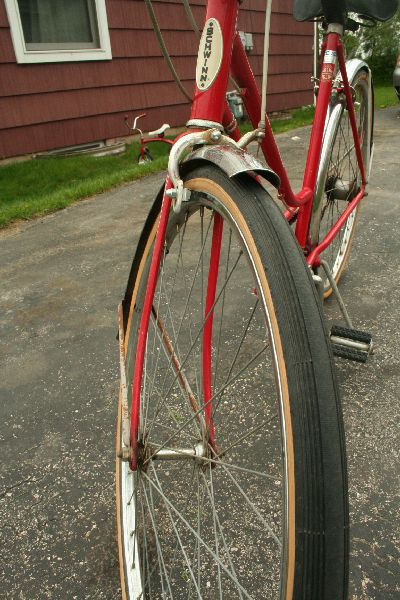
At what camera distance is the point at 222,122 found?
1253mm

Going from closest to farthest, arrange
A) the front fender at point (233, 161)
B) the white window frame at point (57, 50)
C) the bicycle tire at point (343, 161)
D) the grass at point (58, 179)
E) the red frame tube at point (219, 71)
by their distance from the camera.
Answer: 1. the front fender at point (233, 161)
2. the red frame tube at point (219, 71)
3. the bicycle tire at point (343, 161)
4. the grass at point (58, 179)
5. the white window frame at point (57, 50)

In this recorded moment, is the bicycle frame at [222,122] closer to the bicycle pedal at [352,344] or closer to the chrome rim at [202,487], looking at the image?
the chrome rim at [202,487]

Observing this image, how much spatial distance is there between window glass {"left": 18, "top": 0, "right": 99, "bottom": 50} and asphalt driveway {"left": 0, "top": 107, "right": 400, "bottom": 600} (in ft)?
9.82

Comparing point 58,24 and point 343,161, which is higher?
point 58,24

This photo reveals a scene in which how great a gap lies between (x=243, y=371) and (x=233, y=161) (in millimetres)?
416

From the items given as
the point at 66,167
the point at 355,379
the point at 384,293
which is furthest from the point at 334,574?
the point at 66,167

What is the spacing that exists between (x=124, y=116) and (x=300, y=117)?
349cm

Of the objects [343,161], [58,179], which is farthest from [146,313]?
[58,179]

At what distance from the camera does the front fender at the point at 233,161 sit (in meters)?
0.86

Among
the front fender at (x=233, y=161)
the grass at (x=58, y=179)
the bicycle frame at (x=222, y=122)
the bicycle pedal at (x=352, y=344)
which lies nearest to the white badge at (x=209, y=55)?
the bicycle frame at (x=222, y=122)

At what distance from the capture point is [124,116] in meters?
6.33

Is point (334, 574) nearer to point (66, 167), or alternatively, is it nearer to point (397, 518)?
point (397, 518)

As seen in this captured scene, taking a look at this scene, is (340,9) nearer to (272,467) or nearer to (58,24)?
(272,467)

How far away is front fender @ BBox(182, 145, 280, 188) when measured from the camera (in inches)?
33.9
